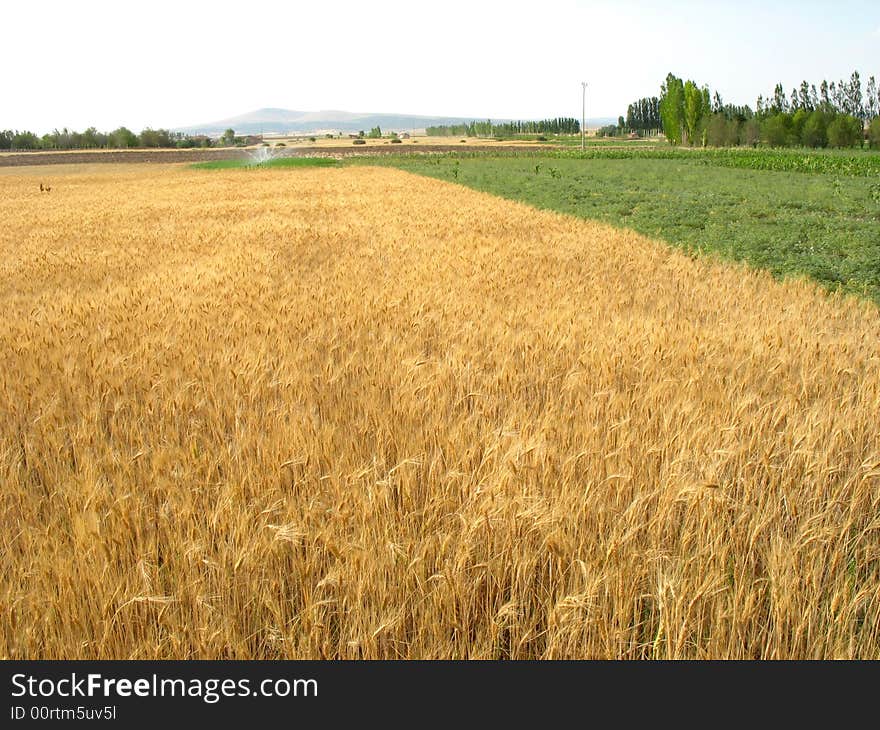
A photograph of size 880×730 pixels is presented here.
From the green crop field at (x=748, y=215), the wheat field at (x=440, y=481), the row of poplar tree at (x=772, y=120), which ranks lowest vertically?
the wheat field at (x=440, y=481)

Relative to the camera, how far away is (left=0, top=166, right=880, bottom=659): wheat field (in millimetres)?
2396

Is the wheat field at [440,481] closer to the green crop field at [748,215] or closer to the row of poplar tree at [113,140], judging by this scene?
the green crop field at [748,215]

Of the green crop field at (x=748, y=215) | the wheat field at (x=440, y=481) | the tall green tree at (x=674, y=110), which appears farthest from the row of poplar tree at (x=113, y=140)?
the wheat field at (x=440, y=481)

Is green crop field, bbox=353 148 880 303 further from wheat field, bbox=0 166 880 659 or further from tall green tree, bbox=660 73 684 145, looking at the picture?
tall green tree, bbox=660 73 684 145

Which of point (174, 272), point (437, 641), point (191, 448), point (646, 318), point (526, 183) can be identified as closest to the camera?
point (437, 641)

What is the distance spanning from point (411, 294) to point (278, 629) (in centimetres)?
582

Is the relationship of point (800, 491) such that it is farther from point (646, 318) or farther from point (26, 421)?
point (26, 421)

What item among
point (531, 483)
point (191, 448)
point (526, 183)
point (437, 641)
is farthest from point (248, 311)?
point (526, 183)

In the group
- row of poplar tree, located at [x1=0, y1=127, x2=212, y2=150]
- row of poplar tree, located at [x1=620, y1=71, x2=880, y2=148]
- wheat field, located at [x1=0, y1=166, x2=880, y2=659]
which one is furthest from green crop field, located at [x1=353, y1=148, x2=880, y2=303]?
row of poplar tree, located at [x1=0, y1=127, x2=212, y2=150]

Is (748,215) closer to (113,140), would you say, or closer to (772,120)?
(772,120)

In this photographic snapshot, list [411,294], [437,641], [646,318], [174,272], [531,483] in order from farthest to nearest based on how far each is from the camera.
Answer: [174,272] → [411,294] → [646,318] → [531,483] → [437,641]

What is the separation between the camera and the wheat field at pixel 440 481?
2.40 meters

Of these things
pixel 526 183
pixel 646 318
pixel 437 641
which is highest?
pixel 526 183

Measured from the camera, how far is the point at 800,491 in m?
3.18
